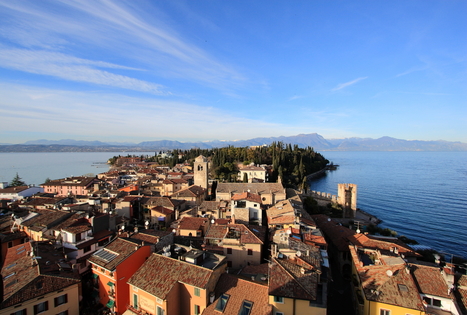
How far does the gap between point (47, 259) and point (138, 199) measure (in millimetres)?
13798

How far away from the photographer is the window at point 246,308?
9727 millimetres

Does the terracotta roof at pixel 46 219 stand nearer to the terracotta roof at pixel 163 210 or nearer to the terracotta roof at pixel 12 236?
the terracotta roof at pixel 12 236

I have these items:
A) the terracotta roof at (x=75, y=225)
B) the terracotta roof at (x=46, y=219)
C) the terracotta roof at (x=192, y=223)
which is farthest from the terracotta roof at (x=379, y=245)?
the terracotta roof at (x=46, y=219)

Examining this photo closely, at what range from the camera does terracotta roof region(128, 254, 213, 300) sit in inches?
416

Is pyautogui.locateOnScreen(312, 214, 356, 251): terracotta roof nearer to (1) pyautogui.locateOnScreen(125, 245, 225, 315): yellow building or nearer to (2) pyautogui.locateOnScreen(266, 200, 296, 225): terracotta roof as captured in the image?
(2) pyautogui.locateOnScreen(266, 200, 296, 225): terracotta roof

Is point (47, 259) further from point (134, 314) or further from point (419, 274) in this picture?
point (419, 274)

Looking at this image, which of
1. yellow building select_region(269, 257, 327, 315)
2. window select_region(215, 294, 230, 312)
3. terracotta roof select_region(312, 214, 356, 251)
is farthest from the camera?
terracotta roof select_region(312, 214, 356, 251)

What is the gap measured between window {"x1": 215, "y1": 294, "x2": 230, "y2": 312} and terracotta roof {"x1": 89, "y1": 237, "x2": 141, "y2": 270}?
5.54 m

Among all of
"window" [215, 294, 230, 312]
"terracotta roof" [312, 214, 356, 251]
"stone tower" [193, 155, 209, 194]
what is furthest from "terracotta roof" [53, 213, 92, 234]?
"stone tower" [193, 155, 209, 194]

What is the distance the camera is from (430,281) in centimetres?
1127

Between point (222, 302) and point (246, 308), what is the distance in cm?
104

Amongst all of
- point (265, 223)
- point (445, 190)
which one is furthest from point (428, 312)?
point (445, 190)

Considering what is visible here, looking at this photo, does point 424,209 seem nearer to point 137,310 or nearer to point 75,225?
point 137,310

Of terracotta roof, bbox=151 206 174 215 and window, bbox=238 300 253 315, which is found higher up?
window, bbox=238 300 253 315
